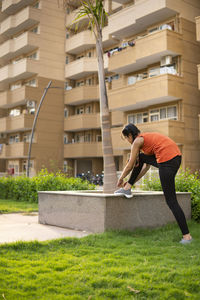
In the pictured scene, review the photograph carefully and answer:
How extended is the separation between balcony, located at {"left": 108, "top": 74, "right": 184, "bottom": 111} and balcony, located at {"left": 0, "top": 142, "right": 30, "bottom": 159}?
10.8 metres

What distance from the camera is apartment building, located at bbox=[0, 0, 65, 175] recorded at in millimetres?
34938

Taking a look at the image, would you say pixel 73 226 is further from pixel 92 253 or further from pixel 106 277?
pixel 106 277

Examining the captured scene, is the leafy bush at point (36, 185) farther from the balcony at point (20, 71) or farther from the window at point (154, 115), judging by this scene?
the balcony at point (20, 71)

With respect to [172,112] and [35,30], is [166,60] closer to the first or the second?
[172,112]

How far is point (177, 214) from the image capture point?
5594 millimetres

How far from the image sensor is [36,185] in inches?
553

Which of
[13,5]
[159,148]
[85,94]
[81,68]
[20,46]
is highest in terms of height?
[13,5]

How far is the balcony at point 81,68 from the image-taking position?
3372cm

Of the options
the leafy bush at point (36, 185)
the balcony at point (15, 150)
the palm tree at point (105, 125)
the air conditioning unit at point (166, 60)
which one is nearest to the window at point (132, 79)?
the air conditioning unit at point (166, 60)

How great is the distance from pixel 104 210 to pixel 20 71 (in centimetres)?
3128

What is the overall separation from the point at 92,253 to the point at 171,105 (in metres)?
20.8

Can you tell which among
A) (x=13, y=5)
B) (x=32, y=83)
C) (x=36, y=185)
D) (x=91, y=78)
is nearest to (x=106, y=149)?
(x=36, y=185)

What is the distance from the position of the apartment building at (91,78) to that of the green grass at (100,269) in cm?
1823

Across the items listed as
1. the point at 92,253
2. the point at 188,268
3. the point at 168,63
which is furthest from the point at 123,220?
the point at 168,63
